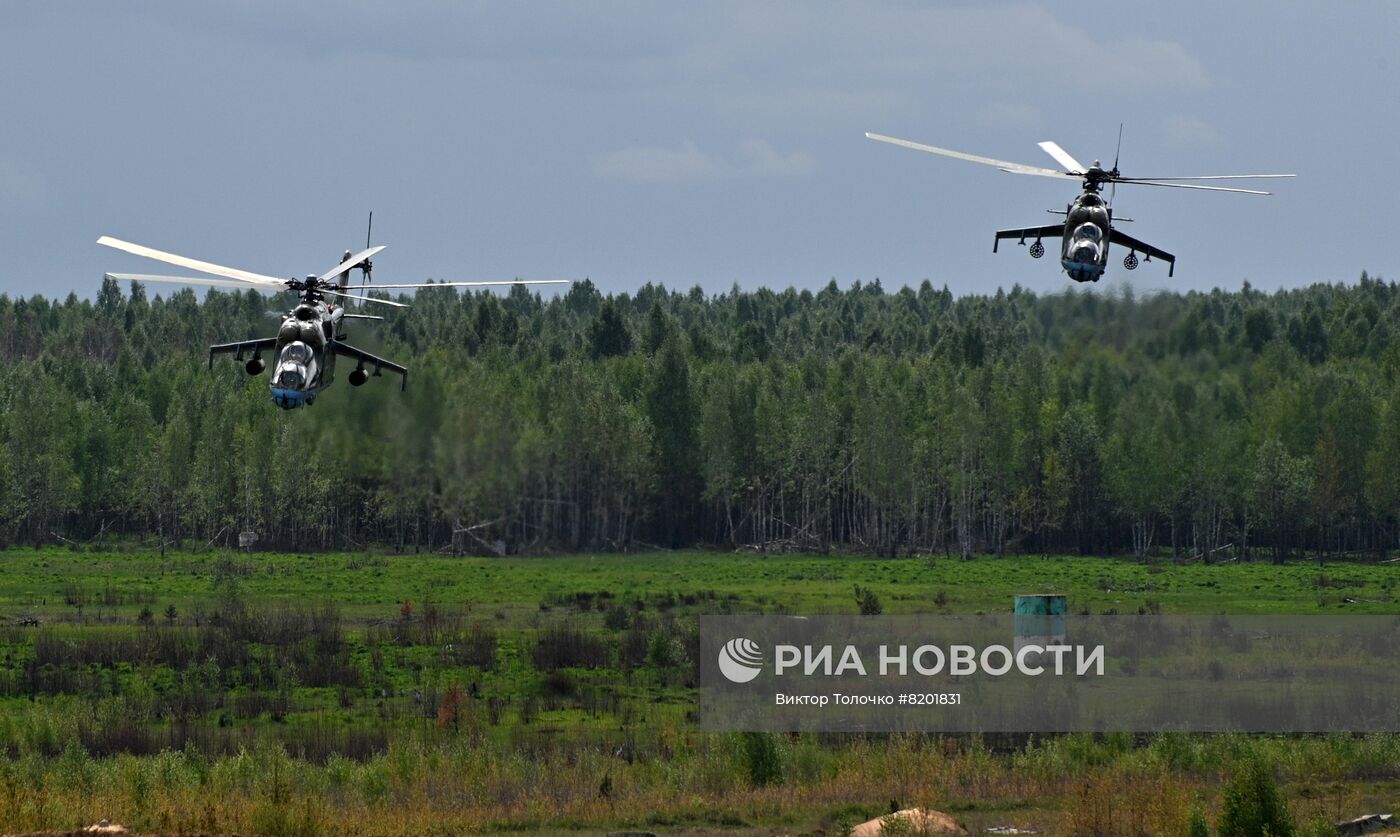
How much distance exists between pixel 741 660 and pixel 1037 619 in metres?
9.31

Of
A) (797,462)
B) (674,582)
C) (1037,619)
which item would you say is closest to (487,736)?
(1037,619)

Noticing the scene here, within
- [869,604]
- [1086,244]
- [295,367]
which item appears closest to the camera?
[1086,244]

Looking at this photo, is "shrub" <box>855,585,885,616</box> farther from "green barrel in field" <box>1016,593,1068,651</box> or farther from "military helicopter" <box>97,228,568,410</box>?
"military helicopter" <box>97,228,568,410</box>

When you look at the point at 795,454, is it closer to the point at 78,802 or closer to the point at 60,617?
the point at 60,617

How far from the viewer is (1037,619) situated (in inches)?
2355

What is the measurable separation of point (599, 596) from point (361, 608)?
1061cm

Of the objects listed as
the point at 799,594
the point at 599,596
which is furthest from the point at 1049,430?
the point at 599,596

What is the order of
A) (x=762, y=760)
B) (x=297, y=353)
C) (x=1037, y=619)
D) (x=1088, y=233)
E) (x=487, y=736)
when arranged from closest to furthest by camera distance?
→ (x=1088, y=233) < (x=297, y=353) < (x=762, y=760) < (x=487, y=736) < (x=1037, y=619)

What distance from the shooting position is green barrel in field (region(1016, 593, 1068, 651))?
59.6 meters

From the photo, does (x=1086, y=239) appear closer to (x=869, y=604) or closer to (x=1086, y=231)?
(x=1086, y=231)

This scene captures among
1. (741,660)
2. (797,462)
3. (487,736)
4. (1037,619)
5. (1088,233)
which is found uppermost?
(1088,233)

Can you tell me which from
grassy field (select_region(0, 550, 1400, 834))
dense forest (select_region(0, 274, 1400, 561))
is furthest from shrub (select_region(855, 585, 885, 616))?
dense forest (select_region(0, 274, 1400, 561))

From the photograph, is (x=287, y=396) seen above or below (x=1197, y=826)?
above

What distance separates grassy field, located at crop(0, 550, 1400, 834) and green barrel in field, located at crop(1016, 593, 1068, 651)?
10120 mm
